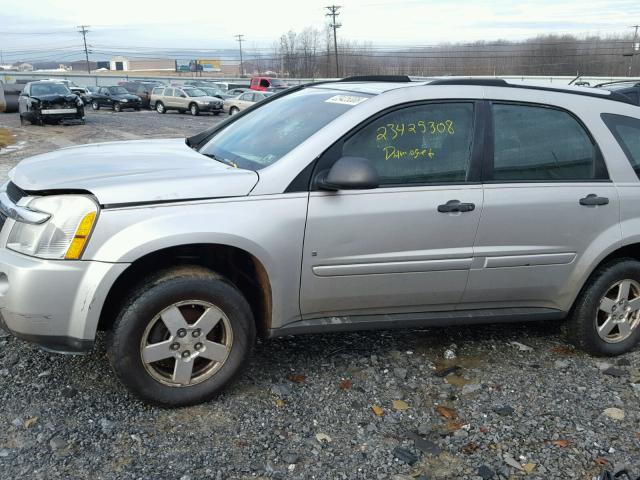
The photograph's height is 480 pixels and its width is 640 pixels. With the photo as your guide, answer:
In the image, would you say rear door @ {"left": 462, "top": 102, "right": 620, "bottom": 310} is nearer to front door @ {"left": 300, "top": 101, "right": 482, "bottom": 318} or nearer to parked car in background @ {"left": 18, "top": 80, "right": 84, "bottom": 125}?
front door @ {"left": 300, "top": 101, "right": 482, "bottom": 318}

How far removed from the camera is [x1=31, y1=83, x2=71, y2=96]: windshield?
23969mm

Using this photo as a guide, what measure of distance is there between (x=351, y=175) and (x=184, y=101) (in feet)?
108

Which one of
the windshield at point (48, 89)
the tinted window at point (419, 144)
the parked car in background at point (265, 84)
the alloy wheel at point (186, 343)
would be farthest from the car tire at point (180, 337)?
the parked car in background at point (265, 84)

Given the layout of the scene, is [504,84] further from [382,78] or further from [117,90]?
[117,90]

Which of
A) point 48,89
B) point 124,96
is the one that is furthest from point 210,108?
point 48,89

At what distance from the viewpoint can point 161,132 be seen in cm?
2233

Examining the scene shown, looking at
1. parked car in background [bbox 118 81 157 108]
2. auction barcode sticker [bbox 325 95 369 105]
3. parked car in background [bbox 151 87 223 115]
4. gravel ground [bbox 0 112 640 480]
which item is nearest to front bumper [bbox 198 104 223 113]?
parked car in background [bbox 151 87 223 115]

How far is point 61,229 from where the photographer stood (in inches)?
118

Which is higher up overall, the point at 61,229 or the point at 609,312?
the point at 61,229

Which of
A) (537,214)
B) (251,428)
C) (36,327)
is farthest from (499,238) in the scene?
(36,327)

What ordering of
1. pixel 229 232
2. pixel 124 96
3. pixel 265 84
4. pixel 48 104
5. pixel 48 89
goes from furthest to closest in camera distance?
pixel 265 84 < pixel 124 96 < pixel 48 89 < pixel 48 104 < pixel 229 232

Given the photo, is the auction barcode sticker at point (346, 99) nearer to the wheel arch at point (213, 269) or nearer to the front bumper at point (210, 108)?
the wheel arch at point (213, 269)

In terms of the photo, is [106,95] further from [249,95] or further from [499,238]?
[499,238]

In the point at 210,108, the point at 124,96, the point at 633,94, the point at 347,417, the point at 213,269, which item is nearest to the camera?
the point at 347,417
